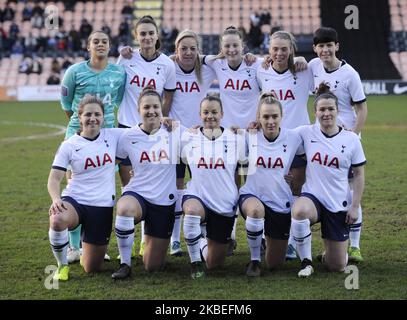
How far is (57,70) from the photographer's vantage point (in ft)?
88.2

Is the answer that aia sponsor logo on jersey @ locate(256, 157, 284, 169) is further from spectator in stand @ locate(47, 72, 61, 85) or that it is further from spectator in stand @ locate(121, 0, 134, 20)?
spectator in stand @ locate(121, 0, 134, 20)

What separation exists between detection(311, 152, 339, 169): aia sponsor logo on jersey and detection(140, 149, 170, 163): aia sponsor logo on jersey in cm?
121

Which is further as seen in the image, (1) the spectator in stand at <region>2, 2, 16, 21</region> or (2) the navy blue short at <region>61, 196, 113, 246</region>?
(1) the spectator in stand at <region>2, 2, 16, 21</region>

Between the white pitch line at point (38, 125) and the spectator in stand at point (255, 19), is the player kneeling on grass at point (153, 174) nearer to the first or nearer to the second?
the white pitch line at point (38, 125)

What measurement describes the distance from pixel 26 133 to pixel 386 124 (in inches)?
321

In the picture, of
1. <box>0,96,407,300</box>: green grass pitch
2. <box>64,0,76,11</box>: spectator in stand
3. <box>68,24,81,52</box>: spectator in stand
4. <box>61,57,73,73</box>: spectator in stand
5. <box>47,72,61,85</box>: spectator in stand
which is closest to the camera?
<box>0,96,407,300</box>: green grass pitch

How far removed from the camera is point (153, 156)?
19.2 ft

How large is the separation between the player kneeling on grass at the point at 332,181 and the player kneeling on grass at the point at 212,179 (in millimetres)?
563

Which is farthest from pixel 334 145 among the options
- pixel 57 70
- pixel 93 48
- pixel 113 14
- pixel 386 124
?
pixel 113 14

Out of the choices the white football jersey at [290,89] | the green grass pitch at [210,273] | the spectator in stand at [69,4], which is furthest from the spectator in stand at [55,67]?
the white football jersey at [290,89]

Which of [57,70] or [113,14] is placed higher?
[113,14]

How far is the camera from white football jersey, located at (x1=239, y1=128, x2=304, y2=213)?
5.82m

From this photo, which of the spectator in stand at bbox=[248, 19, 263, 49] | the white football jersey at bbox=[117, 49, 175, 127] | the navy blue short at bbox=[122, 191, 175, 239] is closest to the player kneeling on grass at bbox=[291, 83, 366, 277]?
the navy blue short at bbox=[122, 191, 175, 239]
